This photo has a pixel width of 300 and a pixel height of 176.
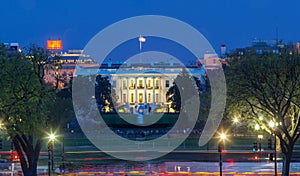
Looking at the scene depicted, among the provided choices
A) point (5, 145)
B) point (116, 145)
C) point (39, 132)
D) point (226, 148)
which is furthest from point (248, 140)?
point (39, 132)

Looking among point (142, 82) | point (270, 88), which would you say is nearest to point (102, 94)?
point (142, 82)

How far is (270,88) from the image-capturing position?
143 feet

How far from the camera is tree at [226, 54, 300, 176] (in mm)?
43562

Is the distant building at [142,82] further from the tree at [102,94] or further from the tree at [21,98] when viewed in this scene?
the tree at [21,98]

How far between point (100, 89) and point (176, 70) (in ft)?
207

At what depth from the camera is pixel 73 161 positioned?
61.6 m

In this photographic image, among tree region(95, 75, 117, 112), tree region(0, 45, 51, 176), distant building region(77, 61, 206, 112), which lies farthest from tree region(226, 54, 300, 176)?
distant building region(77, 61, 206, 112)

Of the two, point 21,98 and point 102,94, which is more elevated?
point 102,94

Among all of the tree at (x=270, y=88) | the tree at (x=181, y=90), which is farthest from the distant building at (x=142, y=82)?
the tree at (x=270, y=88)

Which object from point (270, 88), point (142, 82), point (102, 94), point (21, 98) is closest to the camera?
point (21, 98)

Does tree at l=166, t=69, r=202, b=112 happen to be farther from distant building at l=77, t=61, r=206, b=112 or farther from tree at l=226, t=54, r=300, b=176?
tree at l=226, t=54, r=300, b=176

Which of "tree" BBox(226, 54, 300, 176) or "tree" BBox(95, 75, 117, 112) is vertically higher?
"tree" BBox(95, 75, 117, 112)

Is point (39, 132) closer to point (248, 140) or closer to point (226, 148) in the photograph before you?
point (226, 148)

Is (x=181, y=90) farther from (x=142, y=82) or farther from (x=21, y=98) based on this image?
(x=21, y=98)
